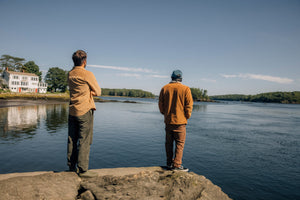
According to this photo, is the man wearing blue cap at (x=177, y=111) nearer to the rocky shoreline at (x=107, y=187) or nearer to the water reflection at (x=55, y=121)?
the rocky shoreline at (x=107, y=187)

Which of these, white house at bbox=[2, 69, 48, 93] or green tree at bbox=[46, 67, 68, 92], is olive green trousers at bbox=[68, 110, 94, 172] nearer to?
white house at bbox=[2, 69, 48, 93]

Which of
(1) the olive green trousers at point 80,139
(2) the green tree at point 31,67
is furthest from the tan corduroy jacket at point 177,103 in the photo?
(2) the green tree at point 31,67

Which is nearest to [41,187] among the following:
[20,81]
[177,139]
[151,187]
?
[151,187]

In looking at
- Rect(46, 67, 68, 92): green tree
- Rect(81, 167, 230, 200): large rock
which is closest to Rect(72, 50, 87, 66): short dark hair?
Rect(81, 167, 230, 200): large rock

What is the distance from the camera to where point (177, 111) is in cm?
480

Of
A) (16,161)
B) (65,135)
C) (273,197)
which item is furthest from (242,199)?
(65,135)

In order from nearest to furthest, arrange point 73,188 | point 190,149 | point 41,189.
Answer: point 41,189
point 73,188
point 190,149

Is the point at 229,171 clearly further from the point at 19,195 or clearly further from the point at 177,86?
the point at 19,195

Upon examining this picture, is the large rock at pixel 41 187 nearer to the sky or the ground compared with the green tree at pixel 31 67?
nearer to the ground

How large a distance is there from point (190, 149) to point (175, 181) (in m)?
9.15

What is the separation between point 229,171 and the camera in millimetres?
8922

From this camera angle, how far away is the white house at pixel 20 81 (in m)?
67.7

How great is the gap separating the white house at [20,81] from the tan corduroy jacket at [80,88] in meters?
79.9

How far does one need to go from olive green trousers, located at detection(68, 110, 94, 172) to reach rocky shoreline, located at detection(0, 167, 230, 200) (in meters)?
0.28
